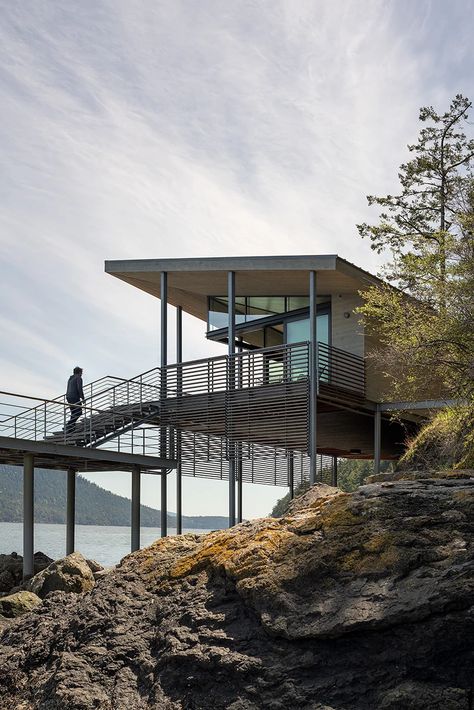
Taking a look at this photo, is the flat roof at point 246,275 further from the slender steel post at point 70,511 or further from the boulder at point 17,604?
the boulder at point 17,604

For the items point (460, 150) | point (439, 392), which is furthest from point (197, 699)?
point (460, 150)

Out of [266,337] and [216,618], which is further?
[266,337]

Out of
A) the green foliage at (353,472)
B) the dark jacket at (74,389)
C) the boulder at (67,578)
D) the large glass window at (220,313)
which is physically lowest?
the green foliage at (353,472)

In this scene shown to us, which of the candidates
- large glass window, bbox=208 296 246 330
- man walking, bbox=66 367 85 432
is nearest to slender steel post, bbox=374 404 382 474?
large glass window, bbox=208 296 246 330

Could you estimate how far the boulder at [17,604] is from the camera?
8.74 meters

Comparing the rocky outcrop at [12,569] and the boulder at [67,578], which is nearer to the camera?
the boulder at [67,578]

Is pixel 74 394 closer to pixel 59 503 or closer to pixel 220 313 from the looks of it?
pixel 220 313

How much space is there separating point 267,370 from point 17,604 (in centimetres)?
1314

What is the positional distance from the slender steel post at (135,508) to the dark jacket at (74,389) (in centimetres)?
242

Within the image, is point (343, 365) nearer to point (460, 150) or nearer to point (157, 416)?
point (157, 416)

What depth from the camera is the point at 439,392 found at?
22.0 m

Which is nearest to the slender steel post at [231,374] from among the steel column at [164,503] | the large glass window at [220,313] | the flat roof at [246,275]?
the flat roof at [246,275]

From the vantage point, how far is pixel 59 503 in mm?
134625

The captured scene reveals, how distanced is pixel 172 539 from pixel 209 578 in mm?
858
